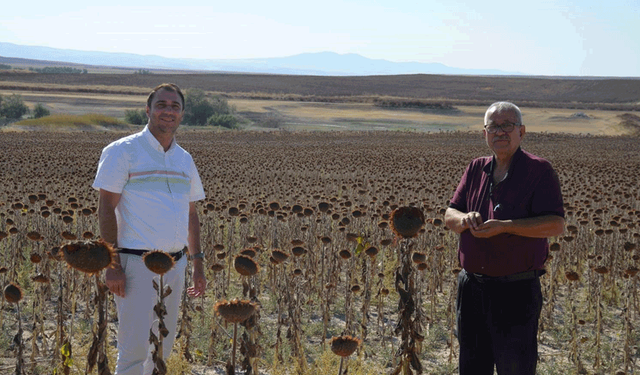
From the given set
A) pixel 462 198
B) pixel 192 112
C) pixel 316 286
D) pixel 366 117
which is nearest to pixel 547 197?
pixel 462 198

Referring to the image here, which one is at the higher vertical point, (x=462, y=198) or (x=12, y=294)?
(x=462, y=198)

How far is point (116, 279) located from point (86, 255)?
0.89m

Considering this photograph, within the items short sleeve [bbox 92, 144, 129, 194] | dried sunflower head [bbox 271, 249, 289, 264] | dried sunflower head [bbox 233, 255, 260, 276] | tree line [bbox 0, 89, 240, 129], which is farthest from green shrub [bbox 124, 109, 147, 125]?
dried sunflower head [bbox 233, 255, 260, 276]

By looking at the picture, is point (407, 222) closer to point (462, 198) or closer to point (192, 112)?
point (462, 198)

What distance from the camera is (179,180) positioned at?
13.7 feet

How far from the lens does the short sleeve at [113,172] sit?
3918 mm

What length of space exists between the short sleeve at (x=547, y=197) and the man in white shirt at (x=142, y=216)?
2064 millimetres

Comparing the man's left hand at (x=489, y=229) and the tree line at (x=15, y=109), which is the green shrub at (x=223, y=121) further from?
the man's left hand at (x=489, y=229)

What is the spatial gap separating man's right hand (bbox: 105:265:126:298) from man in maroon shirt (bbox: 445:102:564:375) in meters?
1.94

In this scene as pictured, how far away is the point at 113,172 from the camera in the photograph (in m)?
3.92

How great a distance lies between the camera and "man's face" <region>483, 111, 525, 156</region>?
12.9 ft

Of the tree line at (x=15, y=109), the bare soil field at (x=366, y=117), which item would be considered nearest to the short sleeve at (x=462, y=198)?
the bare soil field at (x=366, y=117)

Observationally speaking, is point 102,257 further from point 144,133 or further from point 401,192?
point 401,192

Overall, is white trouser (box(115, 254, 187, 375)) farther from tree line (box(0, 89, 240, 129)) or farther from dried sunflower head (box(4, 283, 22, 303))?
tree line (box(0, 89, 240, 129))
